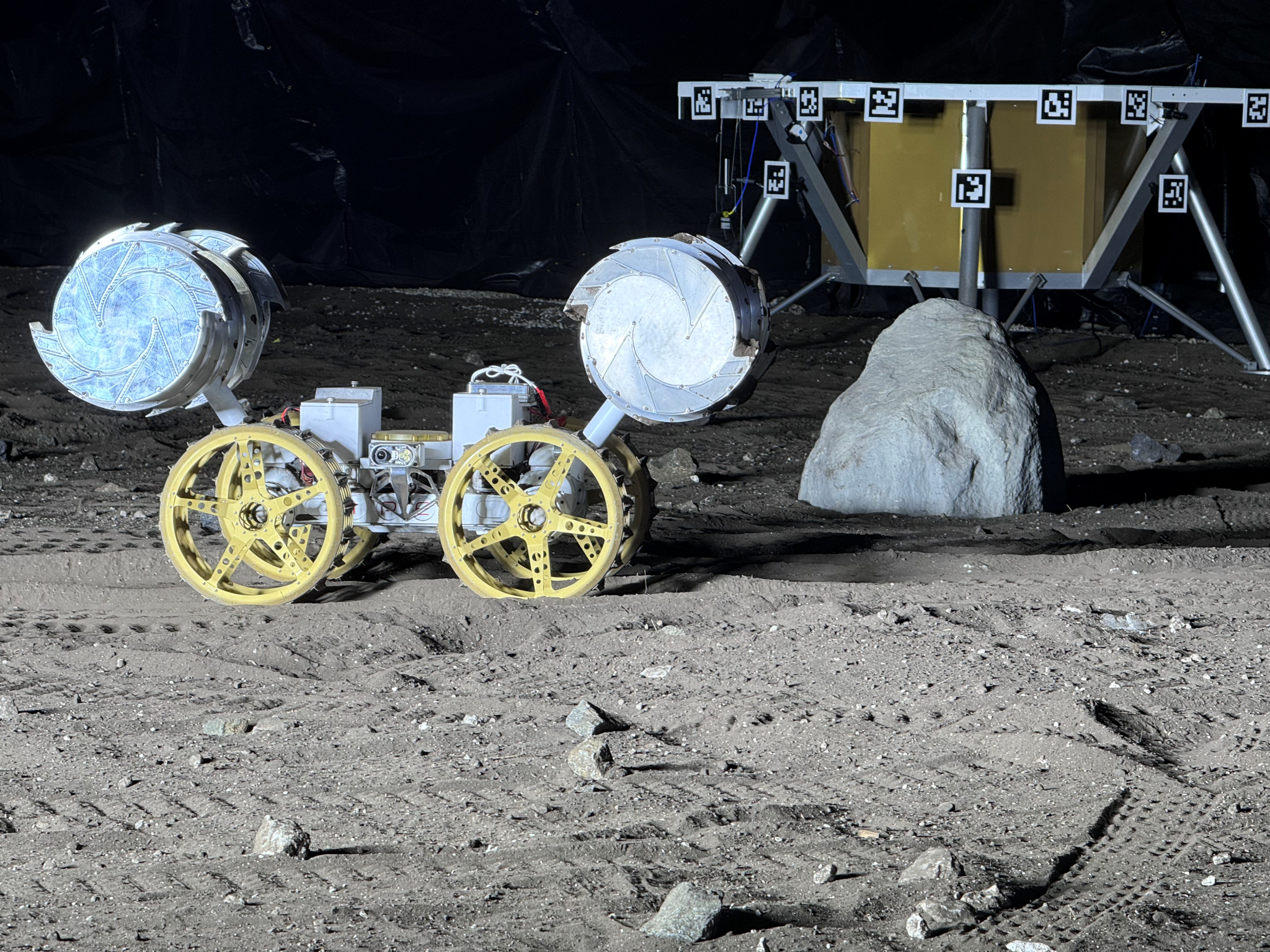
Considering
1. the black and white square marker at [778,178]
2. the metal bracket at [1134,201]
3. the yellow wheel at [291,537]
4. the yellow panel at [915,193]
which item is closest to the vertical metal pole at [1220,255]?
the metal bracket at [1134,201]

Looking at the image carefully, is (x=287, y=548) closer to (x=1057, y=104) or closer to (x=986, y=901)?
(x=986, y=901)

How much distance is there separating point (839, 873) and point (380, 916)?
77 centimetres

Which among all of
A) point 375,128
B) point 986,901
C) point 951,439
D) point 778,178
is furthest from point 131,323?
point 375,128

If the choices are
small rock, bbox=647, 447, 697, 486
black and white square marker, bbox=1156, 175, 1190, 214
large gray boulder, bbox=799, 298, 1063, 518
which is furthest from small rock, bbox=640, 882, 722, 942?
black and white square marker, bbox=1156, 175, 1190, 214

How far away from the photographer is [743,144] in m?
10.6

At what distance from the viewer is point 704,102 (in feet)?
27.0

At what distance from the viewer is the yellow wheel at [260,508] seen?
3959mm

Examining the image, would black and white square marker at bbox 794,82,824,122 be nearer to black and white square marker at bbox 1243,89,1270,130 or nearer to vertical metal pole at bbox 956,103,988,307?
vertical metal pole at bbox 956,103,988,307

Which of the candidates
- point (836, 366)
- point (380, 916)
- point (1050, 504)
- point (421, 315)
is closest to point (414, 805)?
point (380, 916)

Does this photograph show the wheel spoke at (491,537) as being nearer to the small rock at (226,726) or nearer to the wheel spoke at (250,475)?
the wheel spoke at (250,475)

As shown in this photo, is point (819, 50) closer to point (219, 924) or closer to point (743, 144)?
point (743, 144)

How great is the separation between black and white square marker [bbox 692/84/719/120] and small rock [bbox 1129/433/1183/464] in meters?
3.14

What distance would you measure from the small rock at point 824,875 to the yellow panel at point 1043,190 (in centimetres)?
660

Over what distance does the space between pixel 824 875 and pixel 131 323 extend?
257cm
